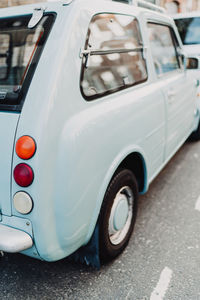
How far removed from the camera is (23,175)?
5.25 ft

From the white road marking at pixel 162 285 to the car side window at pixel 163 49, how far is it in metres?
1.85

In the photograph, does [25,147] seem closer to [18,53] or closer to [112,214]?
[112,214]

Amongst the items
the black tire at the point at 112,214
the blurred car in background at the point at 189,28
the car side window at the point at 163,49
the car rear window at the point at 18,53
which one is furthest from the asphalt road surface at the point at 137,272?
the blurred car in background at the point at 189,28

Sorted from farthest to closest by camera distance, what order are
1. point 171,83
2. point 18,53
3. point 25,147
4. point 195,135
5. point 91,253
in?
point 195,135
point 171,83
point 18,53
point 91,253
point 25,147

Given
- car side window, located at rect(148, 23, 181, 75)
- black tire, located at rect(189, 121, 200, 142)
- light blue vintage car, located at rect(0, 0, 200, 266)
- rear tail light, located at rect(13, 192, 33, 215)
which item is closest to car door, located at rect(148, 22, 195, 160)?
car side window, located at rect(148, 23, 181, 75)

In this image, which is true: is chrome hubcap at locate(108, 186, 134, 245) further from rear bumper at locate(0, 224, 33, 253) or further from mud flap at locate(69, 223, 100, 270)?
rear bumper at locate(0, 224, 33, 253)

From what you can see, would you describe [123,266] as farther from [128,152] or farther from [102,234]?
[128,152]

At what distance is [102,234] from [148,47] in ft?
5.68

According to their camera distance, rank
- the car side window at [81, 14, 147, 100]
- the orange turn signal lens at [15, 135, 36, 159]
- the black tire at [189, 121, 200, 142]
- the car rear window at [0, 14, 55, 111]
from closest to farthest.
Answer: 1. the orange turn signal lens at [15, 135, 36, 159]
2. the car rear window at [0, 14, 55, 111]
3. the car side window at [81, 14, 147, 100]
4. the black tire at [189, 121, 200, 142]

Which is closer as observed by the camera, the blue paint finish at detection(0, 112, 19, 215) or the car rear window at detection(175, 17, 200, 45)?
the blue paint finish at detection(0, 112, 19, 215)

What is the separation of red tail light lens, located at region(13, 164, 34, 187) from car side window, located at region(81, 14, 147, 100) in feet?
1.92

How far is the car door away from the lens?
302cm

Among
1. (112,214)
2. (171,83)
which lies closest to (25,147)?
(112,214)

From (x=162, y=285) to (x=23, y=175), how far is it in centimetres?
136
